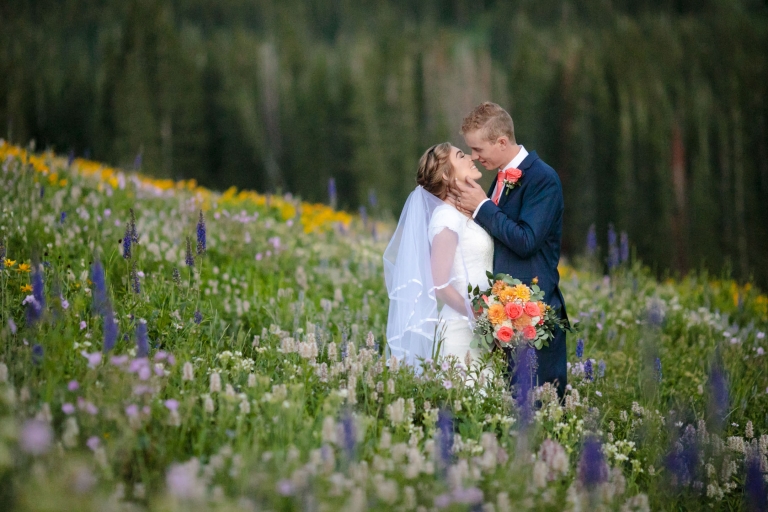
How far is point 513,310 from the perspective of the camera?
393cm

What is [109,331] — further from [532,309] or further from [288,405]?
[532,309]

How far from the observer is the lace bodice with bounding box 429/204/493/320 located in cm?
430

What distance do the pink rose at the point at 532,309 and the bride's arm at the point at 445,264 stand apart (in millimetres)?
465

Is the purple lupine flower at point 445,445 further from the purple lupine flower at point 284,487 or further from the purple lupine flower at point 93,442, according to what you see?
the purple lupine flower at point 93,442

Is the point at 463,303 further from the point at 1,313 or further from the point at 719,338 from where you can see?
the point at 719,338

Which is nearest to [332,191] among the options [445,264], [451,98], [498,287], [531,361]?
[445,264]

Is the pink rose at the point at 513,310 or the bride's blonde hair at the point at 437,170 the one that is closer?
Result: the pink rose at the point at 513,310

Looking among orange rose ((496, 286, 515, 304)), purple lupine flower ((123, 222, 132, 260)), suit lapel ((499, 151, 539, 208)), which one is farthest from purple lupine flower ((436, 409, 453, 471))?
purple lupine flower ((123, 222, 132, 260))

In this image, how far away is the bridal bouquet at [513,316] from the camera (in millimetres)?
3979

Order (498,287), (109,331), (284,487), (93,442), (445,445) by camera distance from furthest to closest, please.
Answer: (498,287)
(109,331)
(445,445)
(93,442)
(284,487)

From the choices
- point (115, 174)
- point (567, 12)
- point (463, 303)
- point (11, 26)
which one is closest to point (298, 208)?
point (115, 174)

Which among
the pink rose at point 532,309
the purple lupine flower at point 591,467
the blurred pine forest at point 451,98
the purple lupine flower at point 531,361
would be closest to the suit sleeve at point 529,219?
the pink rose at point 532,309

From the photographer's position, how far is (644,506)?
2707mm

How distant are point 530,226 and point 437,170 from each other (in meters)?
0.76
